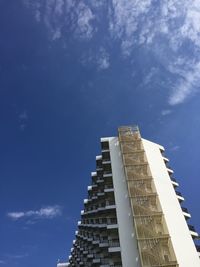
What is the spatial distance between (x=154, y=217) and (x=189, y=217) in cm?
898

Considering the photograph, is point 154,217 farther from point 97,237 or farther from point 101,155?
point 101,155

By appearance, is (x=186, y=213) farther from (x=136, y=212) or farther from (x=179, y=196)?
(x=136, y=212)

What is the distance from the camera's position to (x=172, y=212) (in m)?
40.8

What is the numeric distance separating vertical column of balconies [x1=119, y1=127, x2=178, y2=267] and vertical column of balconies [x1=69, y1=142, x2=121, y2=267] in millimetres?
4000

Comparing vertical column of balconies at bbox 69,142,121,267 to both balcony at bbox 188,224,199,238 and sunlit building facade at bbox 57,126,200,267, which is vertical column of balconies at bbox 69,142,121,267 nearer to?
sunlit building facade at bbox 57,126,200,267

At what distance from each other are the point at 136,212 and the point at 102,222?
9.76 meters

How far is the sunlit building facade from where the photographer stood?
35.0 m

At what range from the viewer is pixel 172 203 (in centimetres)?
4253

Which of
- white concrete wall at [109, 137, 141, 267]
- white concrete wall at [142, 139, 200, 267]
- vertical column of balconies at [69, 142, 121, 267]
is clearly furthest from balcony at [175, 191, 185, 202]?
vertical column of balconies at [69, 142, 121, 267]

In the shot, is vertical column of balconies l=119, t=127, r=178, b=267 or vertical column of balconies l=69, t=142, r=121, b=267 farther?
vertical column of balconies l=69, t=142, r=121, b=267

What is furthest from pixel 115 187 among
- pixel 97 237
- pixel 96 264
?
pixel 96 264

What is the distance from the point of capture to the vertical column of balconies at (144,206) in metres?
33.8

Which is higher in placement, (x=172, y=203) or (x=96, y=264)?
(x=172, y=203)

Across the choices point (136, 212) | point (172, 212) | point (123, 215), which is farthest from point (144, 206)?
point (172, 212)
